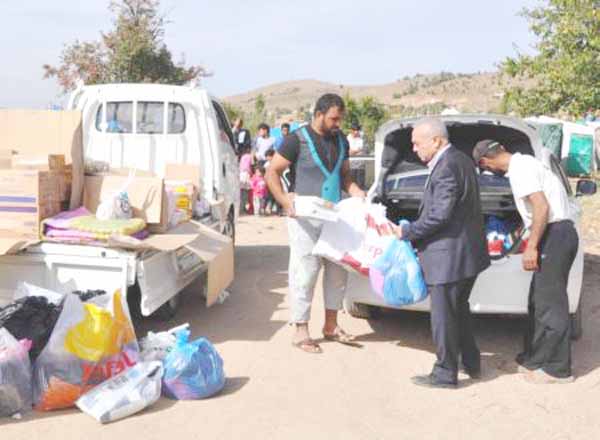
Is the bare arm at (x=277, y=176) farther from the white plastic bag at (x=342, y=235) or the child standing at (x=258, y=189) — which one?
the child standing at (x=258, y=189)

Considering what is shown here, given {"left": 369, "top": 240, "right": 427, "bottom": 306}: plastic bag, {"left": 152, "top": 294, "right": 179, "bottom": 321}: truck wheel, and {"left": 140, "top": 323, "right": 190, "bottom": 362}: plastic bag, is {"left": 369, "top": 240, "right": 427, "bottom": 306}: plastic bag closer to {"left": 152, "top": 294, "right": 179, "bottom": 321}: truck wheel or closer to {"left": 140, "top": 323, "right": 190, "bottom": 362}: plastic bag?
{"left": 140, "top": 323, "right": 190, "bottom": 362}: plastic bag

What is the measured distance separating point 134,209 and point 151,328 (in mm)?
1129

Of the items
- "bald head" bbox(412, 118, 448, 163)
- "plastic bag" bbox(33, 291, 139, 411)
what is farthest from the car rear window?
"bald head" bbox(412, 118, 448, 163)

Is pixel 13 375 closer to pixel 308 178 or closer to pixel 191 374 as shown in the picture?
pixel 191 374

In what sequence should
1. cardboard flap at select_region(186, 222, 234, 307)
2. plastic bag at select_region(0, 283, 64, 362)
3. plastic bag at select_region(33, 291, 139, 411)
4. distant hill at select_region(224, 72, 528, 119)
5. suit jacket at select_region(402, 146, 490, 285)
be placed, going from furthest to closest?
distant hill at select_region(224, 72, 528, 119)
cardboard flap at select_region(186, 222, 234, 307)
suit jacket at select_region(402, 146, 490, 285)
plastic bag at select_region(0, 283, 64, 362)
plastic bag at select_region(33, 291, 139, 411)

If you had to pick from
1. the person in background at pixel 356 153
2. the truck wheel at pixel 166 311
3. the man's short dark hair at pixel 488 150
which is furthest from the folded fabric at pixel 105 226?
the person in background at pixel 356 153

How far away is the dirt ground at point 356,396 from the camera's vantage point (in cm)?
414

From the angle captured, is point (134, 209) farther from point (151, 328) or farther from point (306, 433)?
point (306, 433)

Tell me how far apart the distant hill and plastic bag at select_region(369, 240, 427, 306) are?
1661 inches

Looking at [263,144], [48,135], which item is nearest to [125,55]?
[263,144]

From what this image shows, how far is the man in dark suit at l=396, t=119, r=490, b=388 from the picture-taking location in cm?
471

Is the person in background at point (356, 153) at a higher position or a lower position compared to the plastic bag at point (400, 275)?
higher

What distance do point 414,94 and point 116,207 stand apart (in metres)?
63.8

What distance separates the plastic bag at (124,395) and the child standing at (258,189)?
33.4 feet
